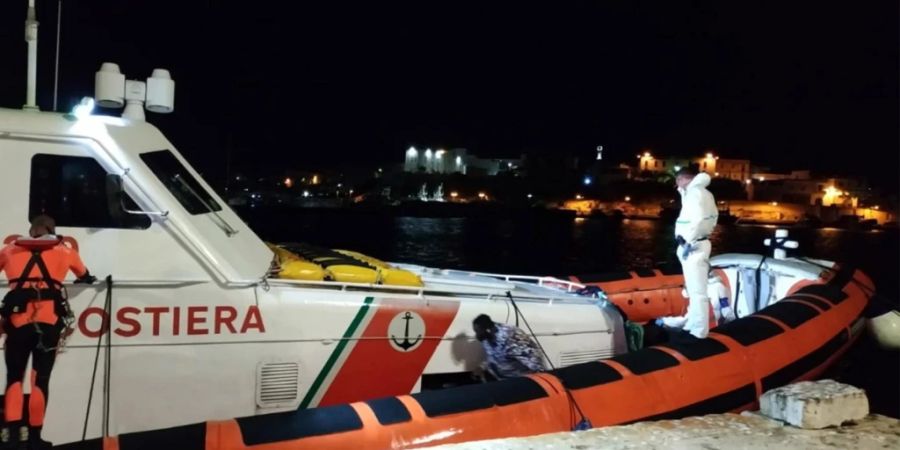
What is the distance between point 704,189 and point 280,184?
122831 millimetres

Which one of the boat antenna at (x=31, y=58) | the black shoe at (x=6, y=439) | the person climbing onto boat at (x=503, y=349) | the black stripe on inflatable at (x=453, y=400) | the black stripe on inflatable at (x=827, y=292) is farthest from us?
the black stripe on inflatable at (x=827, y=292)

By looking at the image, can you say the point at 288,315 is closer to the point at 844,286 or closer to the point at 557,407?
the point at 557,407

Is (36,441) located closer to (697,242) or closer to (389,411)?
(389,411)

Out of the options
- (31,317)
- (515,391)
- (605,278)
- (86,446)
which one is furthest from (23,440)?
(605,278)

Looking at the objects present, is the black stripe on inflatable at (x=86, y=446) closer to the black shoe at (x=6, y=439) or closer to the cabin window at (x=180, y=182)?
the black shoe at (x=6, y=439)

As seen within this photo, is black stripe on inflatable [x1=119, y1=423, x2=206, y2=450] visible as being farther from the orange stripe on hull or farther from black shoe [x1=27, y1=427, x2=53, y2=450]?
the orange stripe on hull

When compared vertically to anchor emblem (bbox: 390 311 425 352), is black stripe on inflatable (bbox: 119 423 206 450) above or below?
below

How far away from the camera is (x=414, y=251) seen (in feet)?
118

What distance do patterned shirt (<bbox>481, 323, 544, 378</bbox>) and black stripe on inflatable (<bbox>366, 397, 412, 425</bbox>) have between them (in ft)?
2.87

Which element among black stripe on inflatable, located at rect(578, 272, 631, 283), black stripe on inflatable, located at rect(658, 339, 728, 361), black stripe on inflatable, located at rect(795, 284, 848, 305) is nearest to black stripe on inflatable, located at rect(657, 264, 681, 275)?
black stripe on inflatable, located at rect(578, 272, 631, 283)

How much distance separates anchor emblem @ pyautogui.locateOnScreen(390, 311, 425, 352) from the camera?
426 centimetres

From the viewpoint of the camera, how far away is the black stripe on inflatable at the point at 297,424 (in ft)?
10.8

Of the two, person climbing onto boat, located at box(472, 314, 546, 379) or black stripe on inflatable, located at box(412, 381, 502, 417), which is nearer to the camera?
black stripe on inflatable, located at box(412, 381, 502, 417)

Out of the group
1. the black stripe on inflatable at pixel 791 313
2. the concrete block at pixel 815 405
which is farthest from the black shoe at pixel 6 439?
the black stripe on inflatable at pixel 791 313
